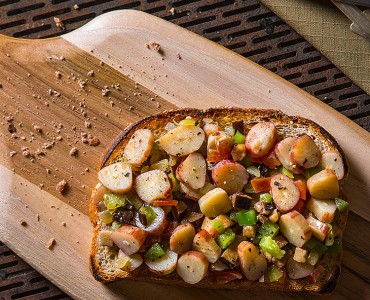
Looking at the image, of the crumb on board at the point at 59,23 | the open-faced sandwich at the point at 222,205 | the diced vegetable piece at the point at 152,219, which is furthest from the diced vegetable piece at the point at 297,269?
the crumb on board at the point at 59,23

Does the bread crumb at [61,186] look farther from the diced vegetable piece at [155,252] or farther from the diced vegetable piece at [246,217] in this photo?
the diced vegetable piece at [246,217]

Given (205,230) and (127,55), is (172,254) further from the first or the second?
(127,55)

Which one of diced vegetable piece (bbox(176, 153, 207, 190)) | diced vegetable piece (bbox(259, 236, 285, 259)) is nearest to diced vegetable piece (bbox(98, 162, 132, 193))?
diced vegetable piece (bbox(176, 153, 207, 190))

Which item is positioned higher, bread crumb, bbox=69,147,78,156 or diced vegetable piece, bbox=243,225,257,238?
bread crumb, bbox=69,147,78,156

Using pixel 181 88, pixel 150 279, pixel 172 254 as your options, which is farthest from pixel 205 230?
Result: pixel 181 88

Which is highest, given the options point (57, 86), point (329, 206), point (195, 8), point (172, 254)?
point (195, 8)

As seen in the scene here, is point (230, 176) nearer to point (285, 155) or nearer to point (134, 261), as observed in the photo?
point (285, 155)

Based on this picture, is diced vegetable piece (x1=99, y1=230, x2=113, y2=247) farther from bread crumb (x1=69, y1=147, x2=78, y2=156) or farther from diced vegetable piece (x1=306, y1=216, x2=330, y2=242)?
diced vegetable piece (x1=306, y1=216, x2=330, y2=242)
